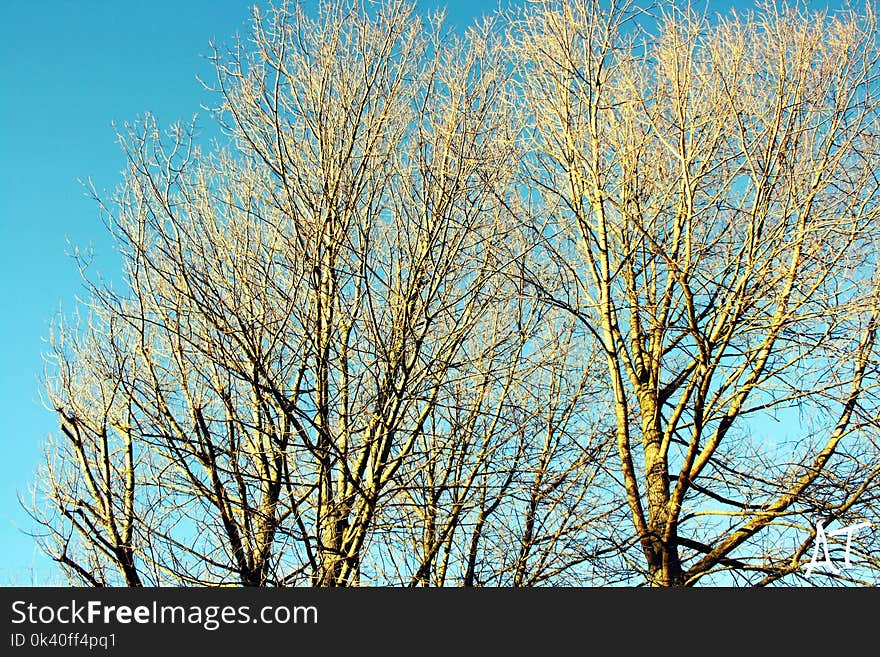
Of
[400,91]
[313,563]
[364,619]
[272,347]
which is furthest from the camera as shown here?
[400,91]

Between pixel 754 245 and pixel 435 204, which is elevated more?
pixel 435 204

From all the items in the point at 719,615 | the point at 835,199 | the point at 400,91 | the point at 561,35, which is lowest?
the point at 719,615

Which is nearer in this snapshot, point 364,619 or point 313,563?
point 364,619

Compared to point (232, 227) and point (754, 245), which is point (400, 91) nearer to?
point (232, 227)

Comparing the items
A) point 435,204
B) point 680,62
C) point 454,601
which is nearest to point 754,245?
point 680,62

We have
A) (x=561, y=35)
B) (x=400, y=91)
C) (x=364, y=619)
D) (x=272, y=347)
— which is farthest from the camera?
(x=561, y=35)

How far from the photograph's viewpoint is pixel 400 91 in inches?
232

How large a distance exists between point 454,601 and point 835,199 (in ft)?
13.0

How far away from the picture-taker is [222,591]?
4773mm

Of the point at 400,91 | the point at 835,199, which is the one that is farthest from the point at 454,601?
the point at 835,199

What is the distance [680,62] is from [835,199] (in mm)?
1522

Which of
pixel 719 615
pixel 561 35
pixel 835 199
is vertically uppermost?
pixel 561 35

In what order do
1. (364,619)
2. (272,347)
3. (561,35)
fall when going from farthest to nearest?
(561,35)
(272,347)
(364,619)

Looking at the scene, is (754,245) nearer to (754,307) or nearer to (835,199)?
(754,307)
